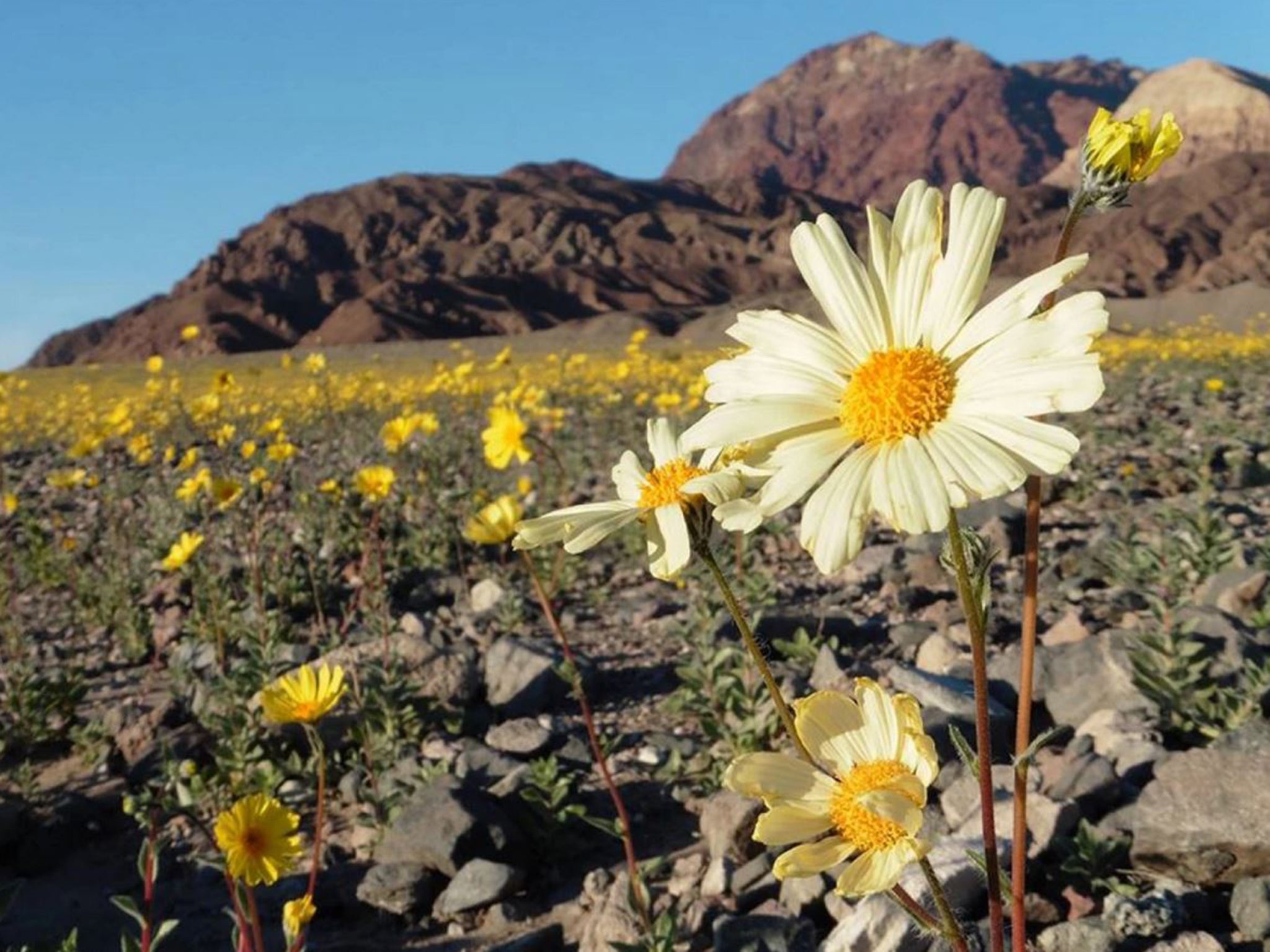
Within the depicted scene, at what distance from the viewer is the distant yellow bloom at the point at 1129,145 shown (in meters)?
1.06

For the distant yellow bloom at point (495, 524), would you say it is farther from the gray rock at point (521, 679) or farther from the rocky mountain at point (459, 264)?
the rocky mountain at point (459, 264)

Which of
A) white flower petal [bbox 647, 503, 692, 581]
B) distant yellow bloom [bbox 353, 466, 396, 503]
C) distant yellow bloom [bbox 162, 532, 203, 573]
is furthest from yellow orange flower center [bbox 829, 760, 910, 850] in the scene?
distant yellow bloom [bbox 162, 532, 203, 573]

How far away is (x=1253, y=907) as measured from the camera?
77.0 inches

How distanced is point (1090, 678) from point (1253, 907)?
1129mm

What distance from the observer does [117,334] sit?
100 metres

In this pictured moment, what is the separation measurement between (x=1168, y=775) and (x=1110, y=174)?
1.74 m

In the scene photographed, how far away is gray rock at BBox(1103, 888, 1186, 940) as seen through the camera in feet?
6.38

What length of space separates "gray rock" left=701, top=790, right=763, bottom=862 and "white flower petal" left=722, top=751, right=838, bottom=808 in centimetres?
140

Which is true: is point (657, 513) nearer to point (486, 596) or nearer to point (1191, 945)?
point (1191, 945)

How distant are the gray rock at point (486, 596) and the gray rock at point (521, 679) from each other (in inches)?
46.1

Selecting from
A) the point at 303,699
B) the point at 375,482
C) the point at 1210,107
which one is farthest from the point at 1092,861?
the point at 1210,107

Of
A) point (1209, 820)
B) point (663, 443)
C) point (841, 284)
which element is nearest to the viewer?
point (841, 284)

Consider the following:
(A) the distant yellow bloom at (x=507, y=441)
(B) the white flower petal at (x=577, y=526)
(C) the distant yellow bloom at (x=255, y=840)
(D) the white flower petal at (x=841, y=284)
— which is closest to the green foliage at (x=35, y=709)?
(A) the distant yellow bloom at (x=507, y=441)

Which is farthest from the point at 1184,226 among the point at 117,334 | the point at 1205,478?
the point at 117,334
